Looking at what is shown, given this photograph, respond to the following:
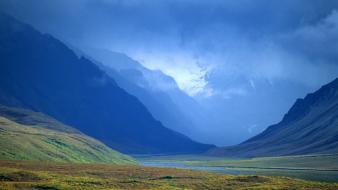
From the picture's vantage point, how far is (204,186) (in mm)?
104000

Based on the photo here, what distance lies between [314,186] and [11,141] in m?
143

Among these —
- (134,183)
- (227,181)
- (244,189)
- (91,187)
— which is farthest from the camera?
(227,181)

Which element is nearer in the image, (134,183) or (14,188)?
(14,188)

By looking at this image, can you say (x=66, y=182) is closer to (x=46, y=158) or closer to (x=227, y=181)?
(x=227, y=181)

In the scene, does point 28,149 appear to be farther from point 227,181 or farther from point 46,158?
point 227,181

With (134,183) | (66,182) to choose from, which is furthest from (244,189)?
(66,182)

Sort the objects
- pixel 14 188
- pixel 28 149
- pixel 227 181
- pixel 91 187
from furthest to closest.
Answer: pixel 28 149
pixel 227 181
pixel 91 187
pixel 14 188

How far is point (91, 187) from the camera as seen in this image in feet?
295

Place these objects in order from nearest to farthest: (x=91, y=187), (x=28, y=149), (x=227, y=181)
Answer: (x=91, y=187) < (x=227, y=181) < (x=28, y=149)

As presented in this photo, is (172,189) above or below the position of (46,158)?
below

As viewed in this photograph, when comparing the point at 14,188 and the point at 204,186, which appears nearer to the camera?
the point at 14,188

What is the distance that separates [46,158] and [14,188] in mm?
121562

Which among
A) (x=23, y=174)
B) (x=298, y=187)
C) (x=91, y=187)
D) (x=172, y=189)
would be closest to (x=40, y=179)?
(x=23, y=174)

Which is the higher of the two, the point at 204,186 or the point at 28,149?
the point at 28,149
